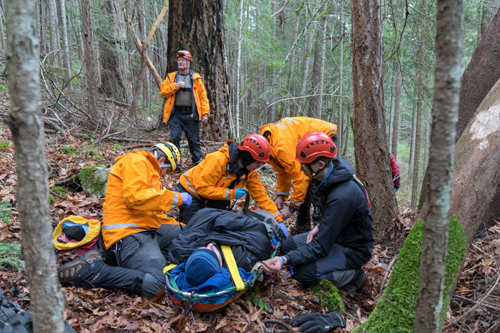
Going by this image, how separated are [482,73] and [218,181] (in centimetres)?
377

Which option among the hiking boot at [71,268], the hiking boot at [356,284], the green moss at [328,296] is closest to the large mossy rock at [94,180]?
the hiking boot at [71,268]

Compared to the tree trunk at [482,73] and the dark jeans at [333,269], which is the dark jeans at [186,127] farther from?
the tree trunk at [482,73]

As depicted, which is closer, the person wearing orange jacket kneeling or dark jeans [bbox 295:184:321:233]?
the person wearing orange jacket kneeling

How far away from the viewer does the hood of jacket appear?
3.52m

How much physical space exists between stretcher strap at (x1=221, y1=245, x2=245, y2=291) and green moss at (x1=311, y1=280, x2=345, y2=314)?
1045 mm

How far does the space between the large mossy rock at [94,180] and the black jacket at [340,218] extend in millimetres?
3594

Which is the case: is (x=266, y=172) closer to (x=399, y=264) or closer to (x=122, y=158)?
(x=122, y=158)

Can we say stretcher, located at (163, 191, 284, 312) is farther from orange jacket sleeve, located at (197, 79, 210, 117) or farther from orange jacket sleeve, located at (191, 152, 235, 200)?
orange jacket sleeve, located at (197, 79, 210, 117)

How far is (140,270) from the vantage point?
3.60 metres

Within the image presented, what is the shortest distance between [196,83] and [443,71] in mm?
6217

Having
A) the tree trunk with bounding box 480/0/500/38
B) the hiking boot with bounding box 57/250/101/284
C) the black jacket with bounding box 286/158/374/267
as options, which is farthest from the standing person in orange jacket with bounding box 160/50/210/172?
the tree trunk with bounding box 480/0/500/38

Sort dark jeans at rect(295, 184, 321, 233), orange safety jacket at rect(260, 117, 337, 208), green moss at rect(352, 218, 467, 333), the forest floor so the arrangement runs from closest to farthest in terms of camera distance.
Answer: green moss at rect(352, 218, 467, 333), the forest floor, orange safety jacket at rect(260, 117, 337, 208), dark jeans at rect(295, 184, 321, 233)

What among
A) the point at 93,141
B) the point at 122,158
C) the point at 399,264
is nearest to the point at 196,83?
the point at 93,141

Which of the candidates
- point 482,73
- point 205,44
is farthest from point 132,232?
point 205,44
